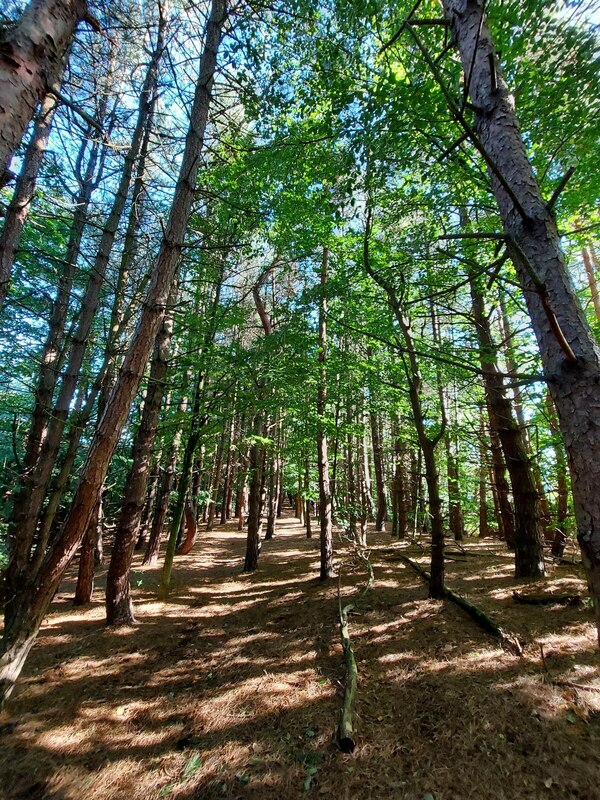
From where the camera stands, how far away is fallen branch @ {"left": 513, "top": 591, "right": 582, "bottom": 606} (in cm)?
522

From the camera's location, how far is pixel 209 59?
4543 millimetres

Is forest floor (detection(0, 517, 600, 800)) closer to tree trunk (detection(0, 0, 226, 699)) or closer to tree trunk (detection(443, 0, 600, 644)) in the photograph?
tree trunk (detection(0, 0, 226, 699))

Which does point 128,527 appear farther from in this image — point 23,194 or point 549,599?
point 549,599

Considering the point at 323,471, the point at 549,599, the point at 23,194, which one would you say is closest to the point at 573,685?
the point at 549,599

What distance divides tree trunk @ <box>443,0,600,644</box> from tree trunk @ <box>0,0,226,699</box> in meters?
3.18

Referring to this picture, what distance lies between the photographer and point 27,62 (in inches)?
83.2

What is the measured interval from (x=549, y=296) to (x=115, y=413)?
3.80 metres

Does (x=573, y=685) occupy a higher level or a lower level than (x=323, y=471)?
lower

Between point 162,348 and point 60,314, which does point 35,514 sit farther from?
point 60,314

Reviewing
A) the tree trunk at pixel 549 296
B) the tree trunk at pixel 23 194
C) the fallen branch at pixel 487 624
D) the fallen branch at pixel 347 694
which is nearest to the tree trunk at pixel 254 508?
the fallen branch at pixel 347 694

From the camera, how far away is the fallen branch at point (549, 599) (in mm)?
5218

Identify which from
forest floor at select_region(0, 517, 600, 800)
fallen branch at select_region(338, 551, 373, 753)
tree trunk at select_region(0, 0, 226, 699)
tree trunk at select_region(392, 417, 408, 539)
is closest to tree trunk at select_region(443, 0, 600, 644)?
forest floor at select_region(0, 517, 600, 800)

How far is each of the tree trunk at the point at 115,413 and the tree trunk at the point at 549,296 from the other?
3181mm

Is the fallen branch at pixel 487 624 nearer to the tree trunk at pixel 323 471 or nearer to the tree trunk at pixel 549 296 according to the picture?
the tree trunk at pixel 323 471
